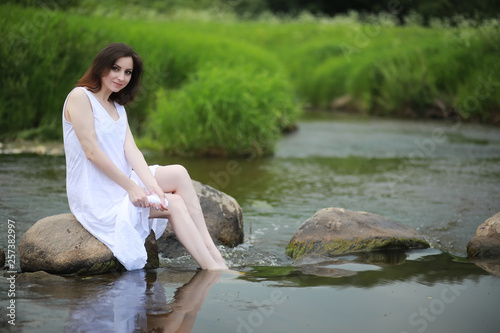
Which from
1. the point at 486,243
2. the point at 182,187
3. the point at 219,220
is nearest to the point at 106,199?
the point at 182,187

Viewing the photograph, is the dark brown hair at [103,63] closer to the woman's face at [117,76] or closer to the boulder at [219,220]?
the woman's face at [117,76]

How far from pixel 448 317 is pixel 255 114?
252 inches

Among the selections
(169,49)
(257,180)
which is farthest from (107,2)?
(257,180)

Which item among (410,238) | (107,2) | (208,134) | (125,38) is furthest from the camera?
(107,2)

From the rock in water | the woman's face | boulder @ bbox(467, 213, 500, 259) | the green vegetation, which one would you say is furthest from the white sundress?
the green vegetation

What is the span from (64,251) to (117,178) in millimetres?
572

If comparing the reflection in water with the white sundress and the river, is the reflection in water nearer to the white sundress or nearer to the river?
the river

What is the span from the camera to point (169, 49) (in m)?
11.9

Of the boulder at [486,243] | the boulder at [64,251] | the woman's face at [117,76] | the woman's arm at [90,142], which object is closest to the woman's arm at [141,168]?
the woman's arm at [90,142]

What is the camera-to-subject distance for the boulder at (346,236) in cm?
516

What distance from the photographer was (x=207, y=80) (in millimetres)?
10047

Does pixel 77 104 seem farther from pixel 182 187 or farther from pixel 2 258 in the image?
pixel 2 258

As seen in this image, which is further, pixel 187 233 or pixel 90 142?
pixel 187 233

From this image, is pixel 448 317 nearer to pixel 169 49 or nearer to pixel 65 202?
pixel 65 202
